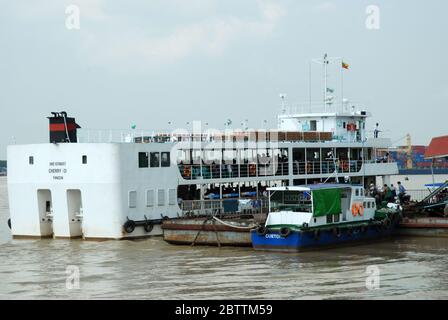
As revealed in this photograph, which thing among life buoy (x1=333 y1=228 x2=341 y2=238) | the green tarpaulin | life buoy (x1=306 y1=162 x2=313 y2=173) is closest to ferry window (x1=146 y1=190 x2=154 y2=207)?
the green tarpaulin

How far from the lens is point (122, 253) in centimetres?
2733

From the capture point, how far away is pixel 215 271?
2308cm

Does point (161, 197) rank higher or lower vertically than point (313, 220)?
higher

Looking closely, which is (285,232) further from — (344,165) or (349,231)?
(344,165)

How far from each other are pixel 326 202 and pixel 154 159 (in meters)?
7.65

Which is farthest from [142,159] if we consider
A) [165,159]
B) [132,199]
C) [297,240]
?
[297,240]

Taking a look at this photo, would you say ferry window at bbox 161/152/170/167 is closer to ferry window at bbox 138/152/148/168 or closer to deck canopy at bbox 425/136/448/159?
ferry window at bbox 138/152/148/168

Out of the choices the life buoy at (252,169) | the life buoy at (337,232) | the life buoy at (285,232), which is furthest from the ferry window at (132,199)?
the life buoy at (337,232)

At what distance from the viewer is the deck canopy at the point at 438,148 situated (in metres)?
37.2

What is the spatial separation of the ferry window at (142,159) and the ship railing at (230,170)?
6.57 ft

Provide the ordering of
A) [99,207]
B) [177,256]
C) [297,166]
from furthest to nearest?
[297,166] < [99,207] < [177,256]
